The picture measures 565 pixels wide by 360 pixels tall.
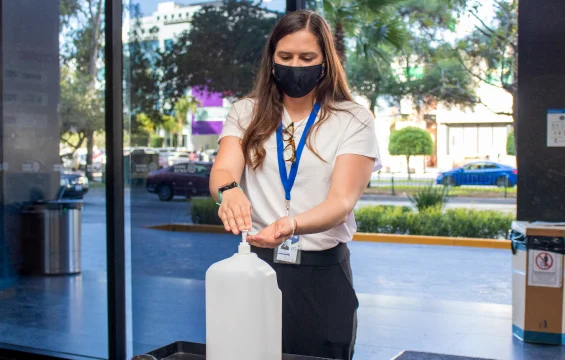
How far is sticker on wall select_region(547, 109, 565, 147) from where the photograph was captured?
4.76m

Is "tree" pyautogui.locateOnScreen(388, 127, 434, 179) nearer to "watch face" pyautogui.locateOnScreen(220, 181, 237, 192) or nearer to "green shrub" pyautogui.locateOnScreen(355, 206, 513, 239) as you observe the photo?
"green shrub" pyautogui.locateOnScreen(355, 206, 513, 239)

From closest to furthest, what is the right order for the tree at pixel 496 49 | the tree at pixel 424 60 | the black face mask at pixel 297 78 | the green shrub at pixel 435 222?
1. the black face mask at pixel 297 78
2. the tree at pixel 496 49
3. the tree at pixel 424 60
4. the green shrub at pixel 435 222

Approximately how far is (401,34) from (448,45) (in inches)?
43.7

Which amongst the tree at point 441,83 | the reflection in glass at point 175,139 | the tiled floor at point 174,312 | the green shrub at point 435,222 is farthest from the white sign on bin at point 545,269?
the green shrub at point 435,222

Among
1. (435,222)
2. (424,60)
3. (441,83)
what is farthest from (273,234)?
(435,222)

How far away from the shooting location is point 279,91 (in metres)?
1.81

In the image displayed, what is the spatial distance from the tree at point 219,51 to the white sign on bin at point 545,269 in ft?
7.63

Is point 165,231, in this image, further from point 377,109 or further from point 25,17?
point 377,109

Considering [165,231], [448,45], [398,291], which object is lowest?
[398,291]

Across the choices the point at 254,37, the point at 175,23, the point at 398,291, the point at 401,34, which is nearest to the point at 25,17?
the point at 175,23

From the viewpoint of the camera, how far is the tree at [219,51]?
389 centimetres

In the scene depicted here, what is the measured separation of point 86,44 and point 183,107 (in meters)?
1.31

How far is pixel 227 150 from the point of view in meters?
1.76

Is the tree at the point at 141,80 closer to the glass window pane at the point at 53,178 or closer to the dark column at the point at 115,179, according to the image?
→ the dark column at the point at 115,179
